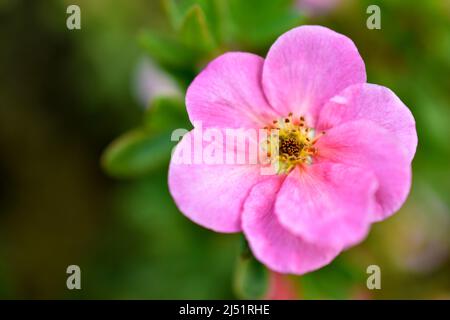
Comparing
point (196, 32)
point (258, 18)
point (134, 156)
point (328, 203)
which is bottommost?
point (328, 203)

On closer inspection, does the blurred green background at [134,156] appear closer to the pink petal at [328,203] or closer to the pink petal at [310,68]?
the pink petal at [310,68]

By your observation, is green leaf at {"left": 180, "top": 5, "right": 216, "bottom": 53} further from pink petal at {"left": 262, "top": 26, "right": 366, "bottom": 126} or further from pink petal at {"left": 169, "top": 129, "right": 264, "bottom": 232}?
pink petal at {"left": 169, "top": 129, "right": 264, "bottom": 232}

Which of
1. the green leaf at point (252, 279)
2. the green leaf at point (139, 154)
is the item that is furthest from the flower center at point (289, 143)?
the green leaf at point (139, 154)

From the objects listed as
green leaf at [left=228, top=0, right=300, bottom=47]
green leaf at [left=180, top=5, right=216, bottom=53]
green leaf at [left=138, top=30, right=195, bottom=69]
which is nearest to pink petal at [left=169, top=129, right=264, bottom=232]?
green leaf at [left=180, top=5, right=216, bottom=53]

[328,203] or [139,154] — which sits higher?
[139,154]

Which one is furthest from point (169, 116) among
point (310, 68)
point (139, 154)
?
point (310, 68)

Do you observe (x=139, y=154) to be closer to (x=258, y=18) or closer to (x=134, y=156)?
(x=134, y=156)
